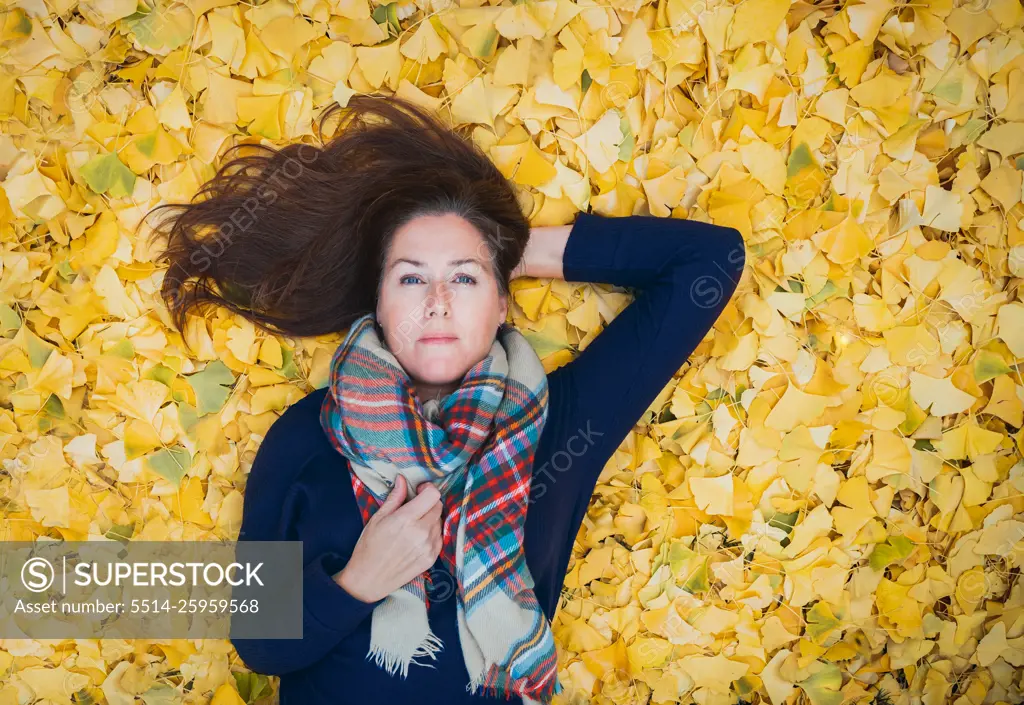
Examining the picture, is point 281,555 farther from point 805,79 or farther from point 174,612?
point 805,79

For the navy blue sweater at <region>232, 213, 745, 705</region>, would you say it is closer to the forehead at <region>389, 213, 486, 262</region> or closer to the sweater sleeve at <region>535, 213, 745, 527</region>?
the sweater sleeve at <region>535, 213, 745, 527</region>

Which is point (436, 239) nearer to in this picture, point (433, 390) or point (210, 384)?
point (433, 390)

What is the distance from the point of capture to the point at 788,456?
1231 mm

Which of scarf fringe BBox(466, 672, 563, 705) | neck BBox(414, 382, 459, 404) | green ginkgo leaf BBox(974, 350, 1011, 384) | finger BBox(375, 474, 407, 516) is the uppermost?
green ginkgo leaf BBox(974, 350, 1011, 384)

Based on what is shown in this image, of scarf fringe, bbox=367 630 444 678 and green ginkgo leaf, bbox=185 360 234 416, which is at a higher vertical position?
green ginkgo leaf, bbox=185 360 234 416

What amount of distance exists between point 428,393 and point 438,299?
0.65ft

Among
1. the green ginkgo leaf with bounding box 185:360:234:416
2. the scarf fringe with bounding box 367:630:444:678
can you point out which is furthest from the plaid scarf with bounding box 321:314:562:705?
the green ginkgo leaf with bounding box 185:360:234:416

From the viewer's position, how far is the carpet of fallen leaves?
45.4 inches

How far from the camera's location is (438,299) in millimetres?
1060

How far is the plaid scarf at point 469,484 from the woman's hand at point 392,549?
3cm

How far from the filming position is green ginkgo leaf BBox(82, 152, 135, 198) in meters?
1.19


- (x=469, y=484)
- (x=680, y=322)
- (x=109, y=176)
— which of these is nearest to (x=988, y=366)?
(x=680, y=322)

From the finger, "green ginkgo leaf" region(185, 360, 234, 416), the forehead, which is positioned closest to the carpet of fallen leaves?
"green ginkgo leaf" region(185, 360, 234, 416)

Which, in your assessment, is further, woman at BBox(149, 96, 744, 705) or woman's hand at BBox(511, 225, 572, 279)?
woman's hand at BBox(511, 225, 572, 279)
